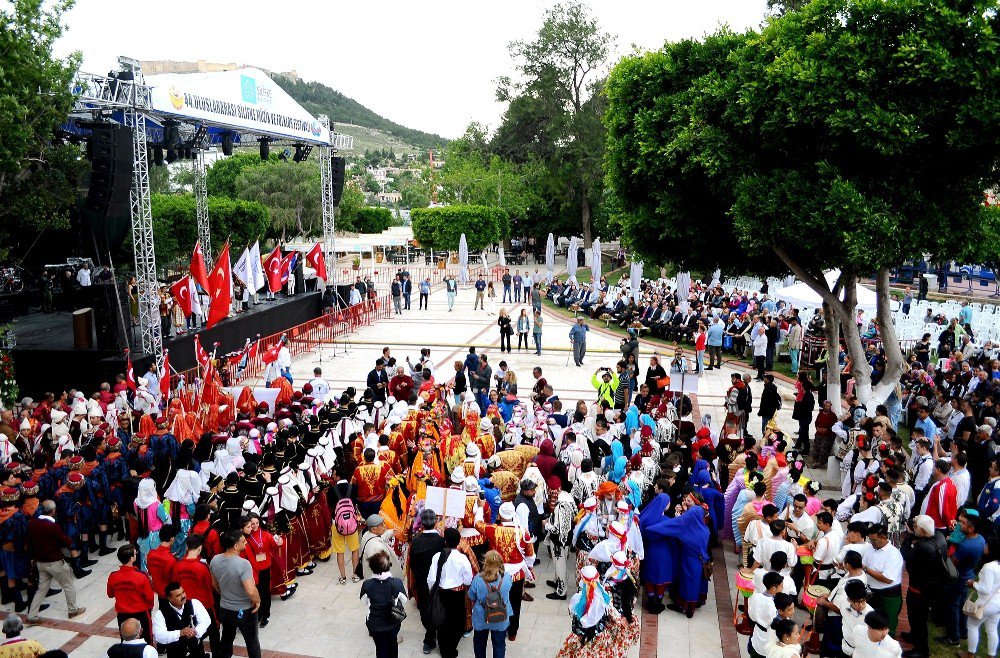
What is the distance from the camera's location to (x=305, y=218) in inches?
2494

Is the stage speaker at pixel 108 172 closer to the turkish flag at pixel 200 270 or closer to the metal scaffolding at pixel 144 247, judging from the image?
the metal scaffolding at pixel 144 247

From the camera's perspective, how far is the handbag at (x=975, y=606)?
695cm

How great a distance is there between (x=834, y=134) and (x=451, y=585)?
26.4ft

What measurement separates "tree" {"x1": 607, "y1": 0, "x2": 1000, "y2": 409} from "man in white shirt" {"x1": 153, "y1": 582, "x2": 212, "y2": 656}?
29.0ft

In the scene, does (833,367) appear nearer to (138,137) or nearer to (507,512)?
(507,512)

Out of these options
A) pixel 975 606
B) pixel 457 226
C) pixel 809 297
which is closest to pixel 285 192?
pixel 457 226

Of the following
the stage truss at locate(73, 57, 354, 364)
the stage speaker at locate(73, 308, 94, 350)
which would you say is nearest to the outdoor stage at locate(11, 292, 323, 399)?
the stage speaker at locate(73, 308, 94, 350)

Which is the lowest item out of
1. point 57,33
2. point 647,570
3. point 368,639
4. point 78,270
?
point 368,639

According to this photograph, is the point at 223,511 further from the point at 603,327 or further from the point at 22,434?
the point at 603,327

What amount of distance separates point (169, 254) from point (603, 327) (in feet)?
86.1

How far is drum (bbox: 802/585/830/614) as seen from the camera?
23.2 feet

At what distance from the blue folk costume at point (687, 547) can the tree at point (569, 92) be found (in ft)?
138

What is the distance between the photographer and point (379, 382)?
49.1 ft

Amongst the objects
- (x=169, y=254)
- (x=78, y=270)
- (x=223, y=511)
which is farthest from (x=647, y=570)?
(x=169, y=254)
